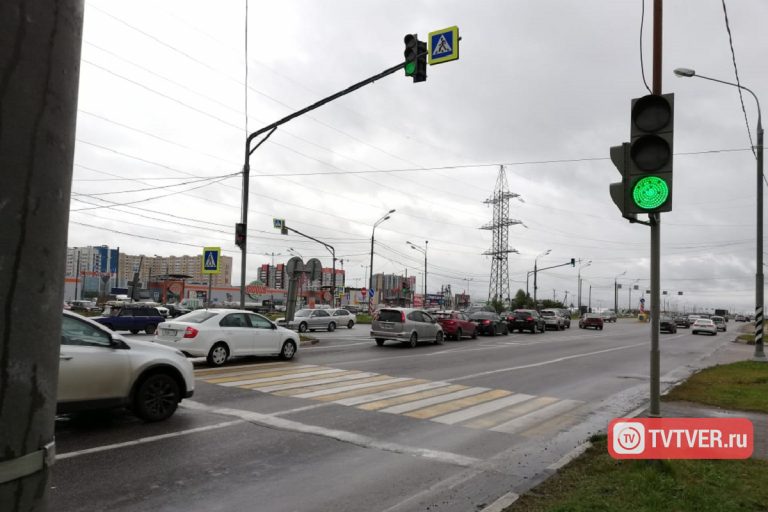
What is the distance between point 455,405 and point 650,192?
5722mm

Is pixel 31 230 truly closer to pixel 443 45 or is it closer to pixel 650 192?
pixel 650 192

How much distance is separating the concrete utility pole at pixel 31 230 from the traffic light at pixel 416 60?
426 inches

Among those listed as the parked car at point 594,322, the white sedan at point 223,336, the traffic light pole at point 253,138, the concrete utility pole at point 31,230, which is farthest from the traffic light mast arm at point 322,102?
the parked car at point 594,322

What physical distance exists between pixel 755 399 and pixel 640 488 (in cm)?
750

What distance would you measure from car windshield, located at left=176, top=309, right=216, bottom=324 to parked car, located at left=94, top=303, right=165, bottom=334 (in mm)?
13715

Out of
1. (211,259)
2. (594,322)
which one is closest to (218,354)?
(211,259)

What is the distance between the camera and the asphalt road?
5125 mm

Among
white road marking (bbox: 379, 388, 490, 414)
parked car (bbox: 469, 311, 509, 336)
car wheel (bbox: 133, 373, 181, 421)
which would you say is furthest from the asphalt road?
parked car (bbox: 469, 311, 509, 336)

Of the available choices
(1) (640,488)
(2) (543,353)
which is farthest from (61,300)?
(2) (543,353)

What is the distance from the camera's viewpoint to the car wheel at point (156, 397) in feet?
24.6

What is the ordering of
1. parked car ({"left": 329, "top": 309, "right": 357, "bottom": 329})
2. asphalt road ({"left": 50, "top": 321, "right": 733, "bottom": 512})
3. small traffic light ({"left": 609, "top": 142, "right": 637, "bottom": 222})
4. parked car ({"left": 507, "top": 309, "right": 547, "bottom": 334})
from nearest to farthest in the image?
asphalt road ({"left": 50, "top": 321, "right": 733, "bottom": 512}) → small traffic light ({"left": 609, "top": 142, "right": 637, "bottom": 222}) → parked car ({"left": 329, "top": 309, "right": 357, "bottom": 329}) → parked car ({"left": 507, "top": 309, "right": 547, "bottom": 334})

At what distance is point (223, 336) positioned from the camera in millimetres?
14180

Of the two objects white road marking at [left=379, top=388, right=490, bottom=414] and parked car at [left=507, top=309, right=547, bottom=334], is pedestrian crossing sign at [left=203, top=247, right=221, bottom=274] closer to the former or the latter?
white road marking at [left=379, top=388, right=490, bottom=414]

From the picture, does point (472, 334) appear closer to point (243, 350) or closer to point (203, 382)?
point (243, 350)
